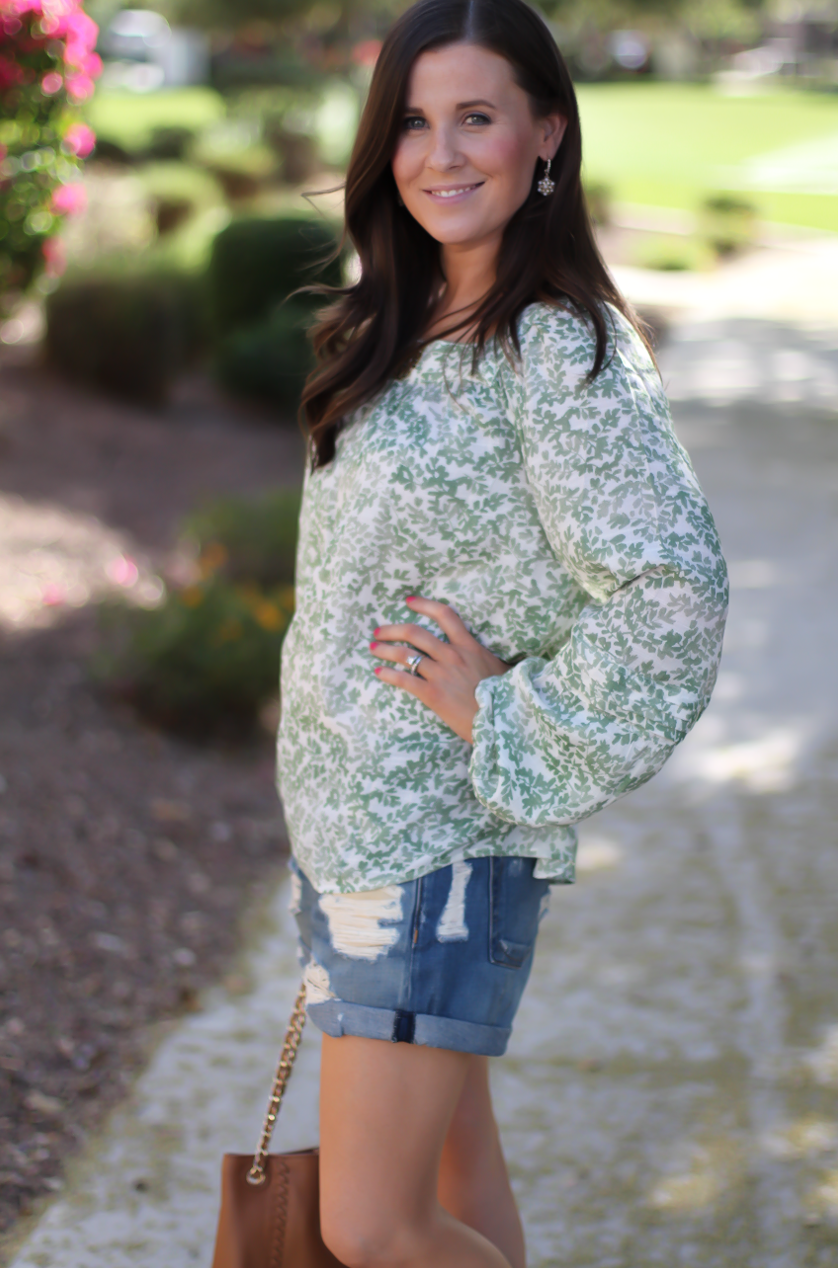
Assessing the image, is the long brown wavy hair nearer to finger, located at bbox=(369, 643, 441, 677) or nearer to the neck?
the neck

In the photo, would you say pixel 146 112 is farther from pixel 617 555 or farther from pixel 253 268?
pixel 617 555

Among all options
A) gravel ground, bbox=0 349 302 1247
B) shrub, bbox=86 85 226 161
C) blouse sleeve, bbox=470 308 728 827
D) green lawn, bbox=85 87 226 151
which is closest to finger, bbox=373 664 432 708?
blouse sleeve, bbox=470 308 728 827

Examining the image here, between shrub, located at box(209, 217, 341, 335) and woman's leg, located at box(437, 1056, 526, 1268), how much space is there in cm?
870

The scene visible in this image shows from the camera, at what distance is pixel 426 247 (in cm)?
208

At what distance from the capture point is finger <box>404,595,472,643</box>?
1793 mm

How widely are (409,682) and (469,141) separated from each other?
2.43ft

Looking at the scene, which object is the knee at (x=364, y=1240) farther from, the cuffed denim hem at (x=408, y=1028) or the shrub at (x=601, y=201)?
the shrub at (x=601, y=201)

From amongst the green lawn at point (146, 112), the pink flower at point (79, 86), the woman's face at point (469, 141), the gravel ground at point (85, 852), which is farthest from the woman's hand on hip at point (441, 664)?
the green lawn at point (146, 112)

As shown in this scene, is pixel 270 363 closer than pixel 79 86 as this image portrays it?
No

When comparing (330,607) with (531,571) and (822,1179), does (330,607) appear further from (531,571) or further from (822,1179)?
(822,1179)

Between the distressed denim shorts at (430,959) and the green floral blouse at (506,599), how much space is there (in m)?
0.03

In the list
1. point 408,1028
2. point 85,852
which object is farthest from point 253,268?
point 408,1028

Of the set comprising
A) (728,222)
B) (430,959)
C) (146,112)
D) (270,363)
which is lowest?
(430,959)

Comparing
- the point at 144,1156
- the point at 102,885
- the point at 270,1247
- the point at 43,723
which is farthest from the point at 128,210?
the point at 270,1247
